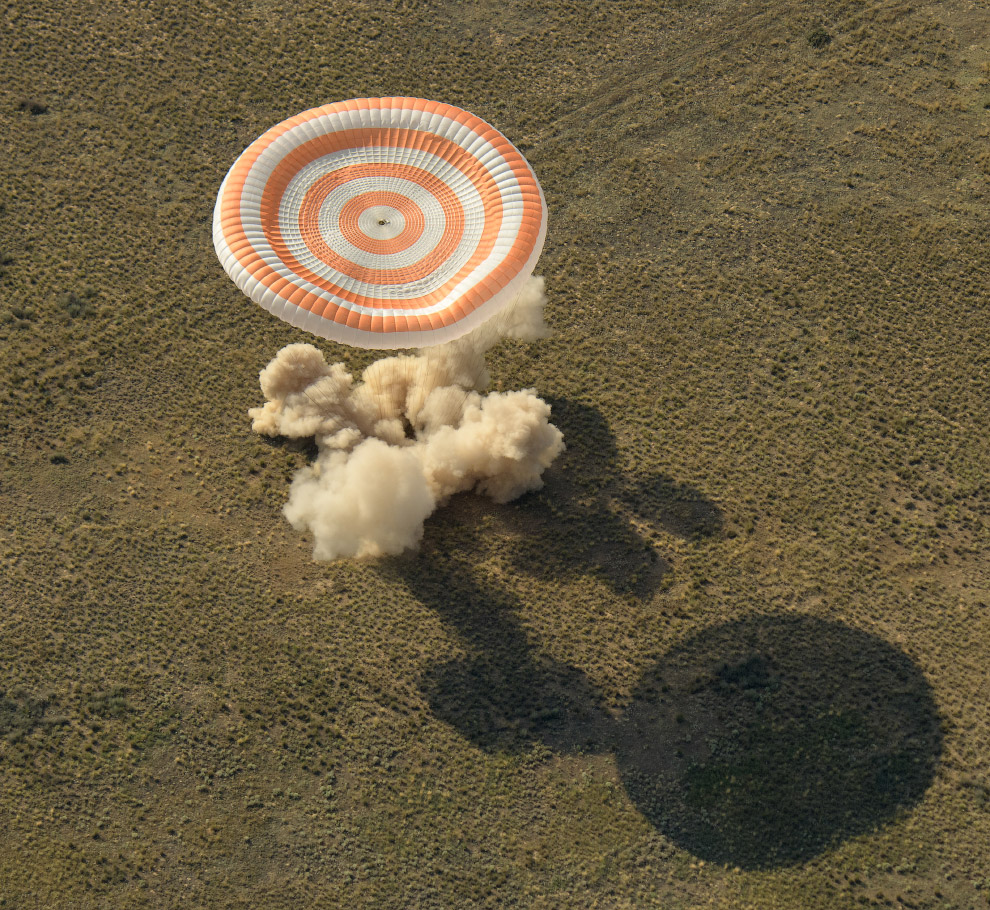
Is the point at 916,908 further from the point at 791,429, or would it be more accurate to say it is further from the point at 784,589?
the point at 791,429

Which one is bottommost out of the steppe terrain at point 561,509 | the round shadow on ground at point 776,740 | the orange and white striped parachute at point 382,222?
the round shadow on ground at point 776,740

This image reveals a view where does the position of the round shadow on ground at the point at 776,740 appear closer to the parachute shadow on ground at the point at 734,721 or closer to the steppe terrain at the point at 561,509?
the parachute shadow on ground at the point at 734,721

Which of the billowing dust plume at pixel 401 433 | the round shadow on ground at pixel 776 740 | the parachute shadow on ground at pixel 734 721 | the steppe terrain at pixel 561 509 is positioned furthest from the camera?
the billowing dust plume at pixel 401 433

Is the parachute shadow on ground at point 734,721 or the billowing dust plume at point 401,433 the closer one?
the parachute shadow on ground at point 734,721

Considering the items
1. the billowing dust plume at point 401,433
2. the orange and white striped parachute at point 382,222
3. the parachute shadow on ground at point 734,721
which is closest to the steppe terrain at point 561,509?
the parachute shadow on ground at point 734,721

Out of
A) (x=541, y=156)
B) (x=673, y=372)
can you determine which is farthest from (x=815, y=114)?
(x=673, y=372)

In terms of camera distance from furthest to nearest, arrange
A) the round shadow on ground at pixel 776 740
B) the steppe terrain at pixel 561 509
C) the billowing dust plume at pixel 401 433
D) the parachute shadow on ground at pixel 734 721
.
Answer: the billowing dust plume at pixel 401 433, the steppe terrain at pixel 561 509, the parachute shadow on ground at pixel 734 721, the round shadow on ground at pixel 776 740

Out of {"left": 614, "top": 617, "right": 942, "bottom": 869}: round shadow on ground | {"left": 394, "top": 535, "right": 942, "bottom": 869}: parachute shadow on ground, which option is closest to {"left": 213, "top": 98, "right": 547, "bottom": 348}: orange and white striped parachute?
{"left": 394, "top": 535, "right": 942, "bottom": 869}: parachute shadow on ground
